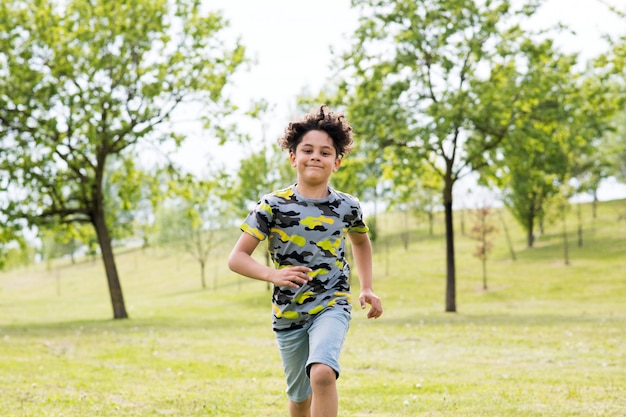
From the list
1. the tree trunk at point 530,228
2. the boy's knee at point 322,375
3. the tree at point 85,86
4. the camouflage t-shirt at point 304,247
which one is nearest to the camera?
the boy's knee at point 322,375

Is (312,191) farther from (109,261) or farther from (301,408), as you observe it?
(109,261)

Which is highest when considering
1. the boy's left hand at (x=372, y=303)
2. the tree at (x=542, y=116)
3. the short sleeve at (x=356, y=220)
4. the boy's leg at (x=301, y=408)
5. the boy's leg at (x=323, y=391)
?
the tree at (x=542, y=116)

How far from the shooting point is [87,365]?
1365 centimetres

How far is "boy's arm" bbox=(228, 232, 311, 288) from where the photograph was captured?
493 centimetres

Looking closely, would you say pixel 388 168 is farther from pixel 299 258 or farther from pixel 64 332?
pixel 299 258

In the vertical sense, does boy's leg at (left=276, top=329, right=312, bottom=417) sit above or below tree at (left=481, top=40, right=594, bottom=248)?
below

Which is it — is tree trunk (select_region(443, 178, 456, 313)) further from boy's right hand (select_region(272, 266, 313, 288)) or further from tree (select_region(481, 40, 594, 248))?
boy's right hand (select_region(272, 266, 313, 288))

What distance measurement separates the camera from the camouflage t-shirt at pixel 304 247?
5281 mm

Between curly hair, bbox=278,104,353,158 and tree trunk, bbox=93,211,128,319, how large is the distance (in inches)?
917

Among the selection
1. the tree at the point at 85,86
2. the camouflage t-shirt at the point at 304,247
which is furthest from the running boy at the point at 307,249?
the tree at the point at 85,86

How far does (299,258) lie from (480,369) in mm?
8022

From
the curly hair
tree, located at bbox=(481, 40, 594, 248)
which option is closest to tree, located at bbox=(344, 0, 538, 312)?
tree, located at bbox=(481, 40, 594, 248)

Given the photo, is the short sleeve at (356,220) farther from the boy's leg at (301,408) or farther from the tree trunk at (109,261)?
the tree trunk at (109,261)

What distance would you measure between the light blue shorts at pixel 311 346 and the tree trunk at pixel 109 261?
23.3m
